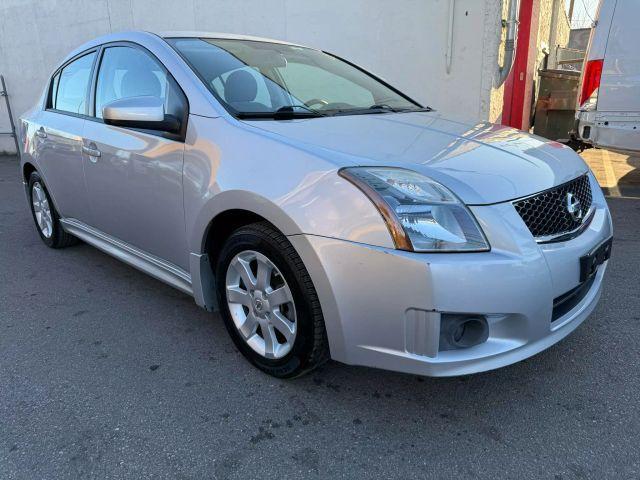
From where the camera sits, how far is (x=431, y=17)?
6629mm

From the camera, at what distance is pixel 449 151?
91.0 inches

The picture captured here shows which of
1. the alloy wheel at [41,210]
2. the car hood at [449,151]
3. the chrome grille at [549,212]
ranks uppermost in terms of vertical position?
the car hood at [449,151]

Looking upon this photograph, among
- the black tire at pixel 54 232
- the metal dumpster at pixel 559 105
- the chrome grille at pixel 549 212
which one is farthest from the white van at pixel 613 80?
the black tire at pixel 54 232

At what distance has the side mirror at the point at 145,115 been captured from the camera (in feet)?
8.44

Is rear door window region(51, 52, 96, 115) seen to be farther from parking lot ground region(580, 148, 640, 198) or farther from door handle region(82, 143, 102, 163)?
parking lot ground region(580, 148, 640, 198)

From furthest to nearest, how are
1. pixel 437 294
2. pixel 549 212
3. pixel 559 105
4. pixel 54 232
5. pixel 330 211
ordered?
pixel 559 105 → pixel 54 232 → pixel 549 212 → pixel 330 211 → pixel 437 294

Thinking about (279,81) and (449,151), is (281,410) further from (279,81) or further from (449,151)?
(279,81)

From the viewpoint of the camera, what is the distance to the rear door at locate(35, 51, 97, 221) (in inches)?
140

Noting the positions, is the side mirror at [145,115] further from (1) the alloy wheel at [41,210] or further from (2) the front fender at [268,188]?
(1) the alloy wheel at [41,210]

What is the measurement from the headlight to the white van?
4.42 meters

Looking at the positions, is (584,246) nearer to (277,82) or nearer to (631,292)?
(631,292)

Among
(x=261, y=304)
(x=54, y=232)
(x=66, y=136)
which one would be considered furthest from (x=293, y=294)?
(x=54, y=232)

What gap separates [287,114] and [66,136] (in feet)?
6.09

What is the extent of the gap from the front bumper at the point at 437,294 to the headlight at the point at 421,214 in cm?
4
